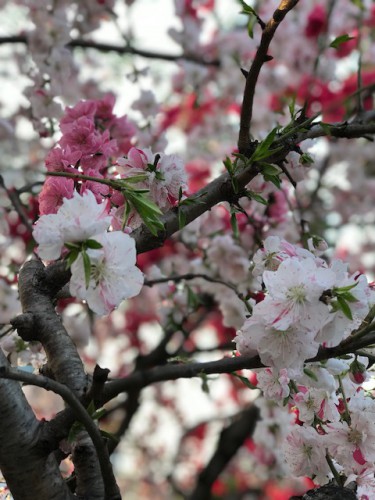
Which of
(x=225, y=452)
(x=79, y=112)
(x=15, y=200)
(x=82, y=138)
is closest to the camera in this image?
(x=82, y=138)

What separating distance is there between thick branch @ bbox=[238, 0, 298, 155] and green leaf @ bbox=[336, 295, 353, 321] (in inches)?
15.0

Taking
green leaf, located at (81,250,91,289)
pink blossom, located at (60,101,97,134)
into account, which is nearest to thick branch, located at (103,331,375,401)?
green leaf, located at (81,250,91,289)

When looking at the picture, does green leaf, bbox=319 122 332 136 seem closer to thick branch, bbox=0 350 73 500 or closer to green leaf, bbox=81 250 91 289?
green leaf, bbox=81 250 91 289

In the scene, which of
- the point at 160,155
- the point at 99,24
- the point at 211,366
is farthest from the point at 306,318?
the point at 99,24

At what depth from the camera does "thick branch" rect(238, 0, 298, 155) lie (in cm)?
119

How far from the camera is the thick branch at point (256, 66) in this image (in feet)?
3.92

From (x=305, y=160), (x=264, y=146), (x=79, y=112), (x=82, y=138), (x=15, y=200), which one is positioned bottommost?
(x=264, y=146)

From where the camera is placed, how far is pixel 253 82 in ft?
4.06

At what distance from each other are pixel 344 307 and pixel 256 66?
1.58 ft

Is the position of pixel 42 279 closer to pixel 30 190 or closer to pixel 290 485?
pixel 30 190

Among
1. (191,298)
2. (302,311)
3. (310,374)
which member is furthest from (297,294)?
(191,298)

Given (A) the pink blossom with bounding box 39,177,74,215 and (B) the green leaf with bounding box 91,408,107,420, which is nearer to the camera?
(B) the green leaf with bounding box 91,408,107,420

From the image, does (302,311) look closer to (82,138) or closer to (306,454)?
(306,454)

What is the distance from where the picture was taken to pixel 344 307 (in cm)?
98
